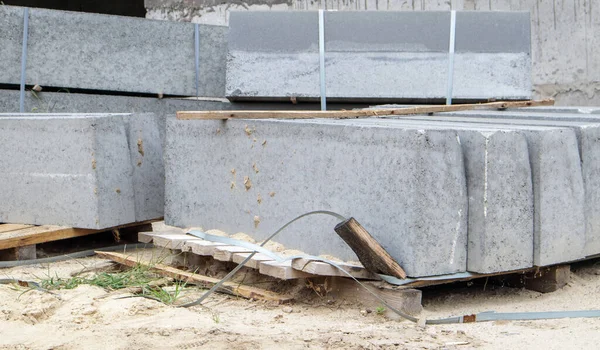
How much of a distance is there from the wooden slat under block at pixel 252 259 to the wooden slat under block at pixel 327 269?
266 mm

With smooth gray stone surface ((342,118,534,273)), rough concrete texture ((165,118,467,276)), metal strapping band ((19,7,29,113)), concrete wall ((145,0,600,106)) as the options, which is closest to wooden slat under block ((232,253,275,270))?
rough concrete texture ((165,118,467,276))

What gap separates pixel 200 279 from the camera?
446cm

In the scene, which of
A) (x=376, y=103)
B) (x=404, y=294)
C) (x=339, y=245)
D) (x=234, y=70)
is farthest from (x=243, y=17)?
(x=404, y=294)

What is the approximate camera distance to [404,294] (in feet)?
12.5

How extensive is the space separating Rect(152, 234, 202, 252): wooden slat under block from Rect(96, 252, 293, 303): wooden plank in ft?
0.39

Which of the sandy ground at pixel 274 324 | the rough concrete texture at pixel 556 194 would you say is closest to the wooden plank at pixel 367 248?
the sandy ground at pixel 274 324

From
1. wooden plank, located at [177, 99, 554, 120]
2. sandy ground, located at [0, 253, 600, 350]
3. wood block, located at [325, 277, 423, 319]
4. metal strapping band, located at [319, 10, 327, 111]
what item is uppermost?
metal strapping band, located at [319, 10, 327, 111]

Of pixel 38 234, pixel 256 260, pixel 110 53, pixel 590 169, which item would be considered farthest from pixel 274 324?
pixel 110 53

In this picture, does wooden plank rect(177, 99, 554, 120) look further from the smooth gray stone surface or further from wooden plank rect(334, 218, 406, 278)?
wooden plank rect(334, 218, 406, 278)

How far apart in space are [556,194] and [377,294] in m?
1.00

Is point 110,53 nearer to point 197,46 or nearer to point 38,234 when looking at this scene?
point 197,46

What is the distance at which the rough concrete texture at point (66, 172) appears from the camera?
525 centimetres

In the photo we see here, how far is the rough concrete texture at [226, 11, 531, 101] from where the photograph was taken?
6164mm

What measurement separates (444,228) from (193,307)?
4.08ft
